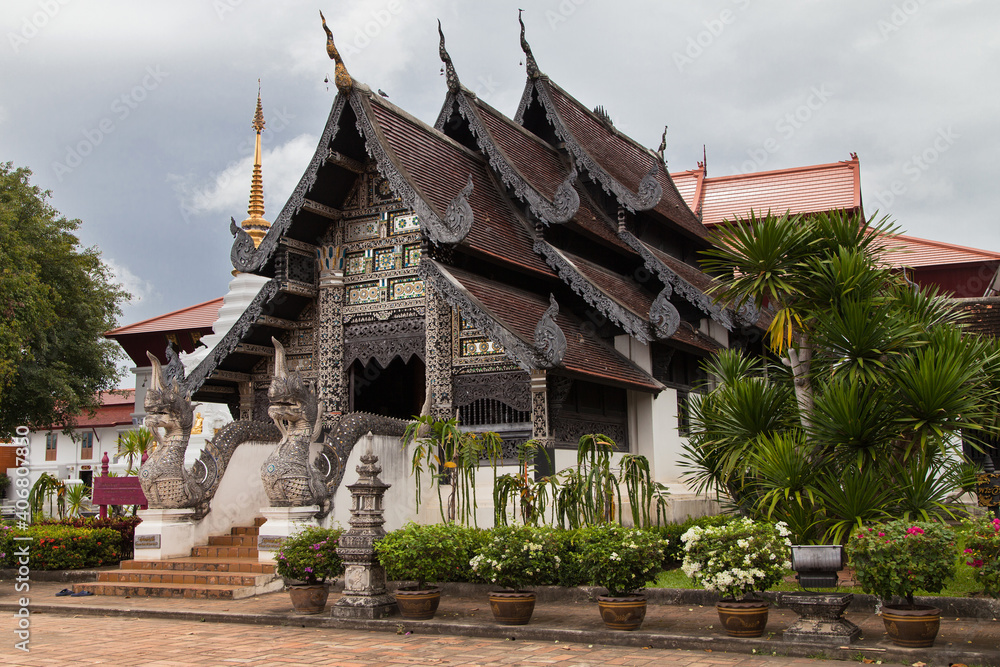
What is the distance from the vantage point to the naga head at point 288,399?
11.3 meters

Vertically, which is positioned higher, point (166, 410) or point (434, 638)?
point (166, 410)

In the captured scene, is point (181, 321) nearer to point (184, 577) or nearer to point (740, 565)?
point (184, 577)

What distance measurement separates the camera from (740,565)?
7805 millimetres

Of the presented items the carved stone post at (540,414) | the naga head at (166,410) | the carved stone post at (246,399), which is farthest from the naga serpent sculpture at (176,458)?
the carved stone post at (540,414)

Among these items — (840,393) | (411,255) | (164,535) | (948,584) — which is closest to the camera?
(840,393)

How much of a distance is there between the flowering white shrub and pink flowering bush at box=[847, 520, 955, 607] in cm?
71

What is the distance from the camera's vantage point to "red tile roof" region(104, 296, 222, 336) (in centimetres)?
3206

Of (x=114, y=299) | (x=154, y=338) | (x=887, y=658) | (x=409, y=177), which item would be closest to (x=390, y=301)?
(x=409, y=177)

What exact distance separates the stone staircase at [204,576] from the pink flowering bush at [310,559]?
1.32 meters

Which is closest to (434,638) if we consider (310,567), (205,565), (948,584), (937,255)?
(310,567)

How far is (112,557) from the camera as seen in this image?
1436 centimetres

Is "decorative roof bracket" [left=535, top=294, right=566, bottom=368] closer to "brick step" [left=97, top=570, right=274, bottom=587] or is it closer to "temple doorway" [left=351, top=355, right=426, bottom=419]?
"temple doorway" [left=351, top=355, right=426, bottom=419]

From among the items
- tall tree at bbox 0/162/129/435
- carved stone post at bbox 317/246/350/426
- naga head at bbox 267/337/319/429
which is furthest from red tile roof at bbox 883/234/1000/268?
tall tree at bbox 0/162/129/435

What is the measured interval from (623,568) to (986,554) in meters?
2.90
